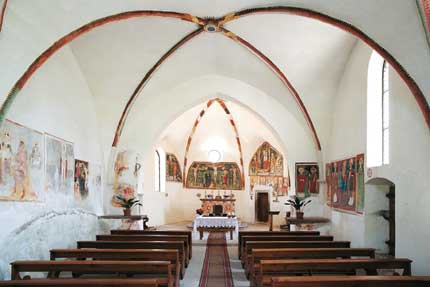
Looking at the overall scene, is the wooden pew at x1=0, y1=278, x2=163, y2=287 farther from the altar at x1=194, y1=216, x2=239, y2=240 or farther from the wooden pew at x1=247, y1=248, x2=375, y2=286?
the altar at x1=194, y1=216, x2=239, y2=240

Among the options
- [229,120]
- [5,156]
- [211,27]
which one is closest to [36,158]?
[5,156]

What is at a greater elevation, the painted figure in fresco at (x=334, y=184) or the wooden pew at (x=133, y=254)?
the painted figure in fresco at (x=334, y=184)

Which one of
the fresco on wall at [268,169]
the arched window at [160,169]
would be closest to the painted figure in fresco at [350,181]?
the fresco on wall at [268,169]

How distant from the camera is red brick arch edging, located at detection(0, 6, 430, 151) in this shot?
282 inches

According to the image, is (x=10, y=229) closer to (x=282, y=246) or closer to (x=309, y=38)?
(x=282, y=246)

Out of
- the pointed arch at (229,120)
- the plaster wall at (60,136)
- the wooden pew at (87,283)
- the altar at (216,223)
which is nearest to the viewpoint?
the wooden pew at (87,283)

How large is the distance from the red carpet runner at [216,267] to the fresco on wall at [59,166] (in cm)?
420

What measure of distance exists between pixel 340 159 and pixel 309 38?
4100 mm

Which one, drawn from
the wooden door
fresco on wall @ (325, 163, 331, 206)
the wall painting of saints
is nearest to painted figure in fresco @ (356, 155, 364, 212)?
the wall painting of saints

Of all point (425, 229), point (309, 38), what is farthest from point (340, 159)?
point (425, 229)

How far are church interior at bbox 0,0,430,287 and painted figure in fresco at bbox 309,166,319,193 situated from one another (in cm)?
4

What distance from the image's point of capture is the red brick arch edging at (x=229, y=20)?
23.5ft

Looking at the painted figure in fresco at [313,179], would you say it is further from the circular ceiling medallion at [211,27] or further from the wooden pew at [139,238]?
the circular ceiling medallion at [211,27]

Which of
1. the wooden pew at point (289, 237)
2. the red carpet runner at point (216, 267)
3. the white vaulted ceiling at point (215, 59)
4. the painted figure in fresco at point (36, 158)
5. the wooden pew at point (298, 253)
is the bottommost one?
the red carpet runner at point (216, 267)
